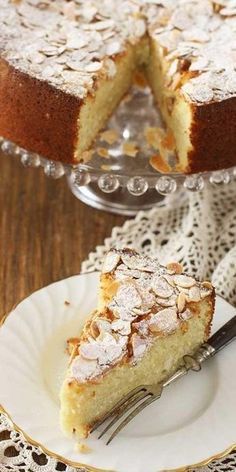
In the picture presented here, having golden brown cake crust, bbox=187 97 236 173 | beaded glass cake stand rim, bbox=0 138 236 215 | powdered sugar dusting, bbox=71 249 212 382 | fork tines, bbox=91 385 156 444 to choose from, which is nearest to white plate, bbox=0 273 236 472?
fork tines, bbox=91 385 156 444

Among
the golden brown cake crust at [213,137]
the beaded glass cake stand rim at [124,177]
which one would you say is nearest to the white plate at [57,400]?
the beaded glass cake stand rim at [124,177]

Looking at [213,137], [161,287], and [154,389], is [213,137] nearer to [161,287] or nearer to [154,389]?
[161,287]

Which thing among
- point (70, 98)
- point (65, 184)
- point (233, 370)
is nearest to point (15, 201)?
point (65, 184)

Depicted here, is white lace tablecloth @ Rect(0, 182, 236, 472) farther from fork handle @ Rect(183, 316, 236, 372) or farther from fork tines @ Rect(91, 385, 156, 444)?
fork tines @ Rect(91, 385, 156, 444)

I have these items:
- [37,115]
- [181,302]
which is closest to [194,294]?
[181,302]

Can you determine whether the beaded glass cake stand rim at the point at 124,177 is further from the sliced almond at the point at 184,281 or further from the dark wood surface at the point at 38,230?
the sliced almond at the point at 184,281

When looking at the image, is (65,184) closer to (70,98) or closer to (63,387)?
(70,98)
